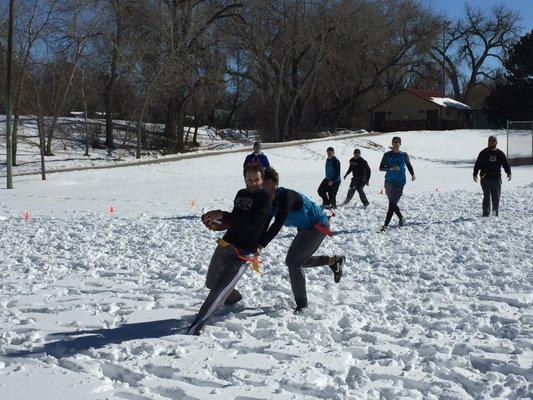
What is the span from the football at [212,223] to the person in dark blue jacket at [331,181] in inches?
363

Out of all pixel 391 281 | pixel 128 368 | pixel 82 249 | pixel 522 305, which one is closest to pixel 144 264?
pixel 82 249

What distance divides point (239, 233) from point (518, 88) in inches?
2131

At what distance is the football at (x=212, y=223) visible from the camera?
520cm

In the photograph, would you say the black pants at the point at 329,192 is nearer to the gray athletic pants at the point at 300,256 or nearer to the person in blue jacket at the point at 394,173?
the person in blue jacket at the point at 394,173

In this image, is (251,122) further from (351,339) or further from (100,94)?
(351,339)

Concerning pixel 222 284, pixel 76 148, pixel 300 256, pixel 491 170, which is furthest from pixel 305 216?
pixel 76 148

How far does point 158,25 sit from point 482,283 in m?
30.6

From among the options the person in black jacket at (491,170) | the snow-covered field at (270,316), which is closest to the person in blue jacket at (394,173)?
the snow-covered field at (270,316)

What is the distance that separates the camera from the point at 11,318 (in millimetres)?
5496

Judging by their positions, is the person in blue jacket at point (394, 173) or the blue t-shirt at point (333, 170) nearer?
the person in blue jacket at point (394, 173)

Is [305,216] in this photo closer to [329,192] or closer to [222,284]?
[222,284]

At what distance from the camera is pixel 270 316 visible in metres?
5.64

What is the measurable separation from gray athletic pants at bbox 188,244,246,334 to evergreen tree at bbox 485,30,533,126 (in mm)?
53468

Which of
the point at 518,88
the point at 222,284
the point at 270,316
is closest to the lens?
the point at 222,284
